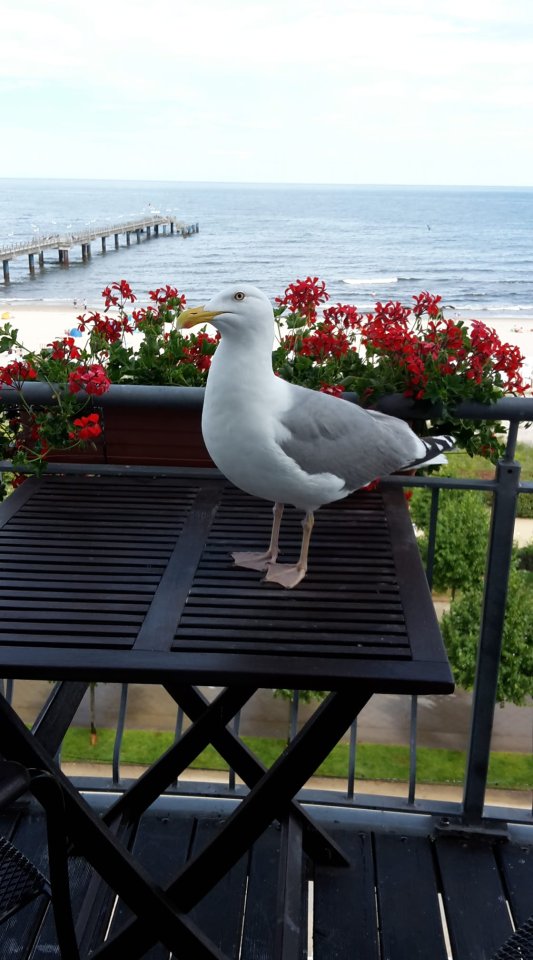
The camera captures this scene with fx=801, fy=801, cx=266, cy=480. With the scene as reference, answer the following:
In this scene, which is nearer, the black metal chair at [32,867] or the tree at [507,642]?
the black metal chair at [32,867]

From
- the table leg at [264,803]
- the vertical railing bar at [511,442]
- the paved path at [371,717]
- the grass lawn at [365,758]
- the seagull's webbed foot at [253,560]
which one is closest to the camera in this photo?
the table leg at [264,803]

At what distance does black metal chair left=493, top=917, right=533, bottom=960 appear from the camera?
1233 mm

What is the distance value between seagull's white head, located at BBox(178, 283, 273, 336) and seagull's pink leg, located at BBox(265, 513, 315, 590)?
0.44 metres

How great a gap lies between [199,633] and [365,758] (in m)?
8.96

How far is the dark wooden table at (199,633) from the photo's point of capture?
1.39 metres

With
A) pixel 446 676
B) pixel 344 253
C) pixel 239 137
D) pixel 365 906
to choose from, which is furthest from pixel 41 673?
pixel 239 137

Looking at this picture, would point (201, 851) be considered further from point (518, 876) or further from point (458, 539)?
point (458, 539)

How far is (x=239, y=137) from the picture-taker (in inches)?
3172

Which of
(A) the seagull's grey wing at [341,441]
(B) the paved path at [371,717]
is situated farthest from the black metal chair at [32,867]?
(B) the paved path at [371,717]

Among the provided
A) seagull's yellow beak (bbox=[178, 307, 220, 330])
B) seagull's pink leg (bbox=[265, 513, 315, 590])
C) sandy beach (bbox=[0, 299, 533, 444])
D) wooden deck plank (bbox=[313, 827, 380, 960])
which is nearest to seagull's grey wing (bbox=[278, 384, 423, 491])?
seagull's pink leg (bbox=[265, 513, 315, 590])

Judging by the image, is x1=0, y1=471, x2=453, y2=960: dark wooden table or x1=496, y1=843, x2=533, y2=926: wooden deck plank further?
x1=496, y1=843, x2=533, y2=926: wooden deck plank

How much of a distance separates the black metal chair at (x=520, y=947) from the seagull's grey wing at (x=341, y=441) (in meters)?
0.91

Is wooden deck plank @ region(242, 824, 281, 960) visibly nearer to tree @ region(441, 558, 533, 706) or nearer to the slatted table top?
the slatted table top

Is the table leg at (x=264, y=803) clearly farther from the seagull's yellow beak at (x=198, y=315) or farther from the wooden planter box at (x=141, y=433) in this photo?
the wooden planter box at (x=141, y=433)
